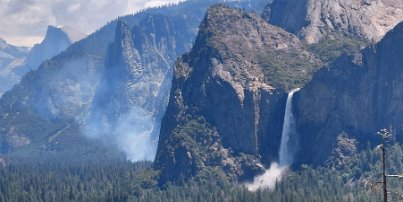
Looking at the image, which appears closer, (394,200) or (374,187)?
(374,187)
